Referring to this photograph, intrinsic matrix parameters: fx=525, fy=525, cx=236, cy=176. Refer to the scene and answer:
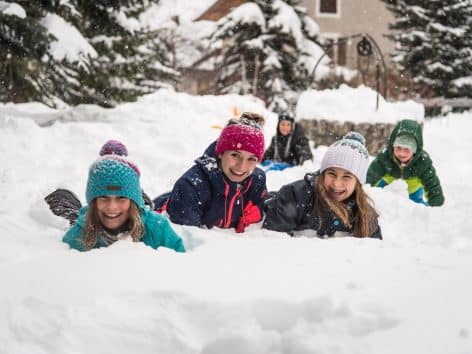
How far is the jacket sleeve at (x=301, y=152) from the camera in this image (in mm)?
8867

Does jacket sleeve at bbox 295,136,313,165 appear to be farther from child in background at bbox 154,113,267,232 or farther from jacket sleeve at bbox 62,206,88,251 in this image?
jacket sleeve at bbox 62,206,88,251

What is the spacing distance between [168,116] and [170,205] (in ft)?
28.3

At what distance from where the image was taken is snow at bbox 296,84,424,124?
10.7 metres

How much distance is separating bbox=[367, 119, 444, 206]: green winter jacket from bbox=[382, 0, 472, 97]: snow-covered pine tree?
523 inches

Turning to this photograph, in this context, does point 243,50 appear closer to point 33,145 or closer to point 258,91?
point 258,91

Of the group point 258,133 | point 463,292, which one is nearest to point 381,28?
point 258,133

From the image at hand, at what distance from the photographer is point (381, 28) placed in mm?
29234

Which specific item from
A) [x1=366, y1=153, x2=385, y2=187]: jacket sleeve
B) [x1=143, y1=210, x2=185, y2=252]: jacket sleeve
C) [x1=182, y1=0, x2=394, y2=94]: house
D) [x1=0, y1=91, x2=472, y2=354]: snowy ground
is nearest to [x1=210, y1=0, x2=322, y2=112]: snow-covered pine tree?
[x1=182, y1=0, x2=394, y2=94]: house

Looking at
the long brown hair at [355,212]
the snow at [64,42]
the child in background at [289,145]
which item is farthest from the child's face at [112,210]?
the snow at [64,42]

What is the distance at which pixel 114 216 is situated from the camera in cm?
330

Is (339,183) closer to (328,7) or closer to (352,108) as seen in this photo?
(352,108)

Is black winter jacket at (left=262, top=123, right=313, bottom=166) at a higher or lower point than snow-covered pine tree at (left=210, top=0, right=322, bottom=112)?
lower

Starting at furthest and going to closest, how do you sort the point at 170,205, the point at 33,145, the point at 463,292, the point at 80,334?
1. the point at 33,145
2. the point at 170,205
3. the point at 463,292
4. the point at 80,334

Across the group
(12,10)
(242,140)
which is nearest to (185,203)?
(242,140)
